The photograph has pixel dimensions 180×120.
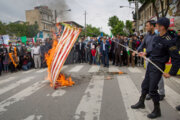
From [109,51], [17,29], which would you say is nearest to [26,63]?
[109,51]

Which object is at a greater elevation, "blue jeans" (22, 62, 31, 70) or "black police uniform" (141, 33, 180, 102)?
"black police uniform" (141, 33, 180, 102)

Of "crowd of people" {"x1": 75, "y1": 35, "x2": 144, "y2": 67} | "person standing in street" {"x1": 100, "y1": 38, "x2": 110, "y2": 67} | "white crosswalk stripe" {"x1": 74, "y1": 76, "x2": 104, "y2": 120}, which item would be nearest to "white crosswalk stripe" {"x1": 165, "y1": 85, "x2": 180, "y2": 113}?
"white crosswalk stripe" {"x1": 74, "y1": 76, "x2": 104, "y2": 120}

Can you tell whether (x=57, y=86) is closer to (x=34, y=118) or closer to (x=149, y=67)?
(x=34, y=118)

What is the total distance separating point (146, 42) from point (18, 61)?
9.19m

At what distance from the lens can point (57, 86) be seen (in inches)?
226

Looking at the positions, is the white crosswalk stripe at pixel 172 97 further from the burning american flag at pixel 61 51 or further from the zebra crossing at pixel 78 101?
the burning american flag at pixel 61 51

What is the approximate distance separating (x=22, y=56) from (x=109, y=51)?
21.9 ft

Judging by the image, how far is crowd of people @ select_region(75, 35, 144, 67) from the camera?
33.6 feet

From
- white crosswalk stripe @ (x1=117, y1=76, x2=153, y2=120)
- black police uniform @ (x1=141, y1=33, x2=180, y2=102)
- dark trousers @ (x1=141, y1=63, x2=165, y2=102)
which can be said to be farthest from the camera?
white crosswalk stripe @ (x1=117, y1=76, x2=153, y2=120)

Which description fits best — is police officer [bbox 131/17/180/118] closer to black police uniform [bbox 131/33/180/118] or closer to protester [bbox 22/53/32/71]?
black police uniform [bbox 131/33/180/118]

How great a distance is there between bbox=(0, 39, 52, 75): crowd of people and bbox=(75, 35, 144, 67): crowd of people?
2968 millimetres

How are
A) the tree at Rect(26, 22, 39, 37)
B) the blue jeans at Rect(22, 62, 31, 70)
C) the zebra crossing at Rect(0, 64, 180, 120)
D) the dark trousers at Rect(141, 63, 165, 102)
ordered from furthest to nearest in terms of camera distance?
the tree at Rect(26, 22, 39, 37), the blue jeans at Rect(22, 62, 31, 70), the zebra crossing at Rect(0, 64, 180, 120), the dark trousers at Rect(141, 63, 165, 102)

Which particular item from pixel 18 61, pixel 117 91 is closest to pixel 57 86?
pixel 117 91

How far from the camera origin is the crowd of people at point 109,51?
403 inches
